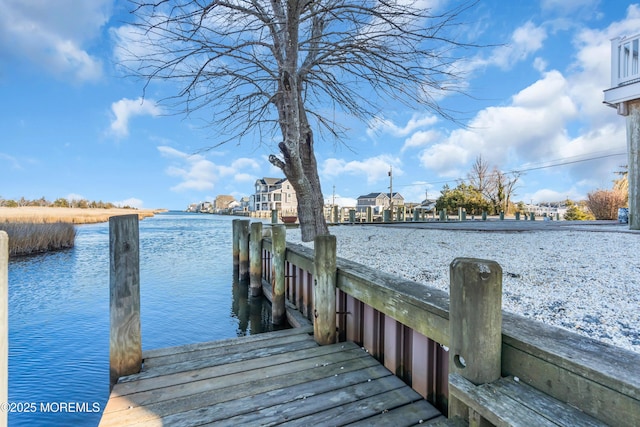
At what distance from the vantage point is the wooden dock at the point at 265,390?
1.61 m

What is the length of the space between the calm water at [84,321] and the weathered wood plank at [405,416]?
243 centimetres

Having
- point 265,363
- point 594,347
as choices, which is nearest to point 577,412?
point 594,347

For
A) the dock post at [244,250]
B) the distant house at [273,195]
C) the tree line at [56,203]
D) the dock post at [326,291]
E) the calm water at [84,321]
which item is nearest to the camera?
the dock post at [326,291]

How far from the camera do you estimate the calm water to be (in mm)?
2859

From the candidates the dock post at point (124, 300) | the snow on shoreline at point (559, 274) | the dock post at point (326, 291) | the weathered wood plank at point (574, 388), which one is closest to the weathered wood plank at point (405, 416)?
the weathered wood plank at point (574, 388)

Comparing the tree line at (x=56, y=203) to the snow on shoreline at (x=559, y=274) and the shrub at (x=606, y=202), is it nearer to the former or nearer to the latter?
the snow on shoreline at (x=559, y=274)

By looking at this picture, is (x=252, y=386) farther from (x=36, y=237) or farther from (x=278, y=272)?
(x=36, y=237)

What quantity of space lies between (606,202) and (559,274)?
1730 centimetres

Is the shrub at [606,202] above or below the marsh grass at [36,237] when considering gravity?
above

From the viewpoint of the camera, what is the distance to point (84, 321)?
4559 mm

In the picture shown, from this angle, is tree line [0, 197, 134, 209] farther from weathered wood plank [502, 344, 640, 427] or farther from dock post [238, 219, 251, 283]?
weathered wood plank [502, 344, 640, 427]

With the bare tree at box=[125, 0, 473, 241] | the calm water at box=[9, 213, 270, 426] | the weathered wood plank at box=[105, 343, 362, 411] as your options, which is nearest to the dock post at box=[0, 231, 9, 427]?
the weathered wood plank at box=[105, 343, 362, 411]

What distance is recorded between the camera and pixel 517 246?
14.9 feet

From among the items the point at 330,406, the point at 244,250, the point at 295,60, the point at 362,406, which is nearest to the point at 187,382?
the point at 330,406
